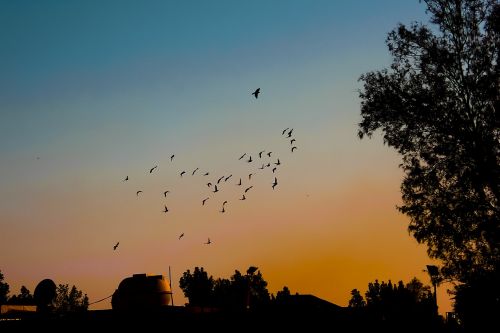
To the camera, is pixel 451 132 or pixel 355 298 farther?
pixel 355 298

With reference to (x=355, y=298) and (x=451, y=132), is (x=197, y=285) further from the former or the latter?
(x=451, y=132)

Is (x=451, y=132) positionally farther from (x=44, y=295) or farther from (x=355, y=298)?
(x=355, y=298)

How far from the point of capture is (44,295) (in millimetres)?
25047

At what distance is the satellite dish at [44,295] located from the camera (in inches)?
984

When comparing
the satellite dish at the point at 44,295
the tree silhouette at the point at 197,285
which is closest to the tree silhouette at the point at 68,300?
the tree silhouette at the point at 197,285

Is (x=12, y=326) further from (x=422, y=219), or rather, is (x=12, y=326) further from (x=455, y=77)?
(x=455, y=77)

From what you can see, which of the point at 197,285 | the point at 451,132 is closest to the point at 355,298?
the point at 197,285

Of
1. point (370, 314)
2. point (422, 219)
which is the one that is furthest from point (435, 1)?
point (370, 314)

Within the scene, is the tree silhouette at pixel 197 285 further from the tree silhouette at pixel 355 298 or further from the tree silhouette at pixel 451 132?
the tree silhouette at pixel 451 132

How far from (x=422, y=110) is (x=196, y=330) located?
44.0 ft

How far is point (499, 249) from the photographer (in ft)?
79.4

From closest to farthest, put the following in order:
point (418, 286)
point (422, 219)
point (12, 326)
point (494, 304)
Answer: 1. point (12, 326)
2. point (422, 219)
3. point (494, 304)
4. point (418, 286)

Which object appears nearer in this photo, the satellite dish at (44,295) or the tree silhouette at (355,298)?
the satellite dish at (44,295)

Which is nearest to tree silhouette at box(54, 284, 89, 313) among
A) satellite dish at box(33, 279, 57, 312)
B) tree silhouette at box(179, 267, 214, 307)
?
tree silhouette at box(179, 267, 214, 307)
